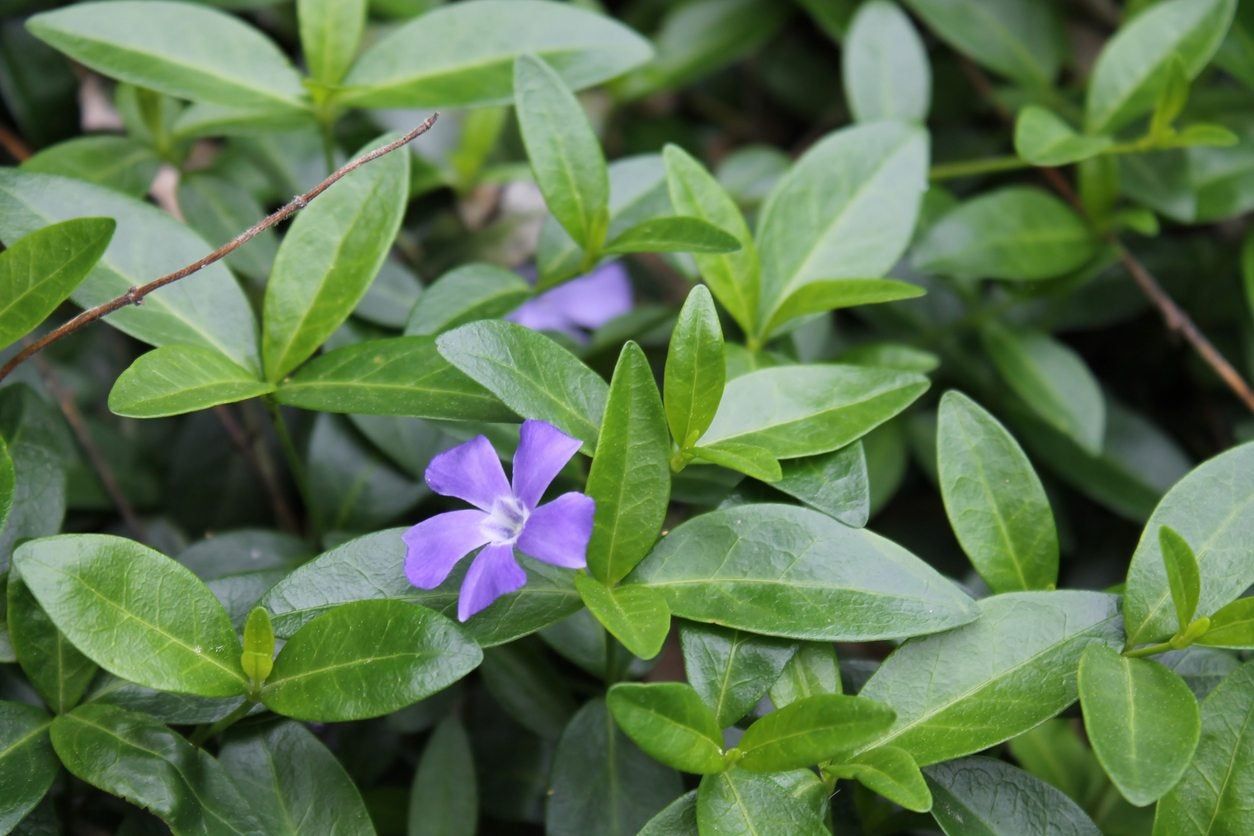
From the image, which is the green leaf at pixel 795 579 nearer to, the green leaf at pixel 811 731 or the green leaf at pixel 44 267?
the green leaf at pixel 811 731

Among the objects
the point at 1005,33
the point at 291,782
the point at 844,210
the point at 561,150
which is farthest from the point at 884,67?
the point at 291,782

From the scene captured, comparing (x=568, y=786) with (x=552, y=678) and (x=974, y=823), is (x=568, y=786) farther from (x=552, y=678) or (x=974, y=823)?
(x=974, y=823)

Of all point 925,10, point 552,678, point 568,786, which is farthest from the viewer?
point 925,10

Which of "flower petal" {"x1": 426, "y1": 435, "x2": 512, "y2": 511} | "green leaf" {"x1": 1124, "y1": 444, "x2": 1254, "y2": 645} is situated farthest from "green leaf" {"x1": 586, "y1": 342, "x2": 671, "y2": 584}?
"green leaf" {"x1": 1124, "y1": 444, "x2": 1254, "y2": 645}

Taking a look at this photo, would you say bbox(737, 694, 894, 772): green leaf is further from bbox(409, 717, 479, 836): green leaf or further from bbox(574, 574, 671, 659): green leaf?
bbox(409, 717, 479, 836): green leaf

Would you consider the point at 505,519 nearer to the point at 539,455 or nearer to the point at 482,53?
the point at 539,455

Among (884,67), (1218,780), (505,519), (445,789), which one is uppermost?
(884,67)

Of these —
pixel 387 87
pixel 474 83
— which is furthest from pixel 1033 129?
pixel 387 87
